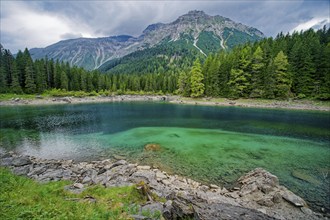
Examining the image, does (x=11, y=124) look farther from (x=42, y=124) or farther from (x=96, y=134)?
(x=96, y=134)

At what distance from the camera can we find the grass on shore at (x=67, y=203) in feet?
18.9

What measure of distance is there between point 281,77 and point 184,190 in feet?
207

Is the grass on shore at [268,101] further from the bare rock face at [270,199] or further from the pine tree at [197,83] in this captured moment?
the bare rock face at [270,199]

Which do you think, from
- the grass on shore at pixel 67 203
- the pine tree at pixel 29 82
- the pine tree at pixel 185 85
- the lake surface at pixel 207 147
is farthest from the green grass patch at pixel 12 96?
the grass on shore at pixel 67 203

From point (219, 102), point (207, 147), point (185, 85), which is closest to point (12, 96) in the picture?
point (185, 85)

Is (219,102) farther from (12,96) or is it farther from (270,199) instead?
(12,96)

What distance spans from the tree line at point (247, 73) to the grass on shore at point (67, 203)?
2528 inches

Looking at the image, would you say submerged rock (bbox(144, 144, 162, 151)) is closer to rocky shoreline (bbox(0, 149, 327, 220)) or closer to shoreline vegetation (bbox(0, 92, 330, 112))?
rocky shoreline (bbox(0, 149, 327, 220))

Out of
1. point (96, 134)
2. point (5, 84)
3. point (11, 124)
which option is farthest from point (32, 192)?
point (5, 84)

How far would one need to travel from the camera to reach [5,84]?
6644cm

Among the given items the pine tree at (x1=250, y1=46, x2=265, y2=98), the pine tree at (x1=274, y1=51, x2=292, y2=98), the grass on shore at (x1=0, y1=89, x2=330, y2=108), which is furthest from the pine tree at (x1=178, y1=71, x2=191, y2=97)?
the pine tree at (x1=274, y1=51, x2=292, y2=98)

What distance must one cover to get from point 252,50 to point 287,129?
5186 centimetres

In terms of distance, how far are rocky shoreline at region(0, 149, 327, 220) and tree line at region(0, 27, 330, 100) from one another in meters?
57.7

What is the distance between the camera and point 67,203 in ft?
23.6
